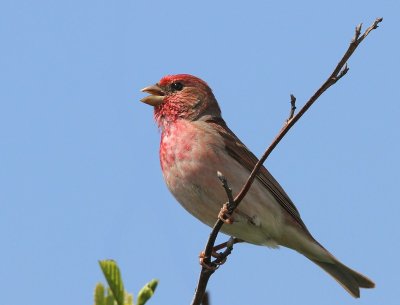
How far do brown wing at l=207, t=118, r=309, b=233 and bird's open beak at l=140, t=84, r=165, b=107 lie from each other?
1.04m

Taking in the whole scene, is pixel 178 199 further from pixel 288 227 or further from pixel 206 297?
pixel 206 297

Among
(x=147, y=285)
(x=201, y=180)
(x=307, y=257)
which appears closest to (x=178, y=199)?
(x=201, y=180)

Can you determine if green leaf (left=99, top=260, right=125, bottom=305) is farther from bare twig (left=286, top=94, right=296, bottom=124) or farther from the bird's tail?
the bird's tail

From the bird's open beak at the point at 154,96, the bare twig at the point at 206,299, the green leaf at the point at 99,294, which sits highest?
the bird's open beak at the point at 154,96

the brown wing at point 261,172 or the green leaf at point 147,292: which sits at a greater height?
the brown wing at point 261,172

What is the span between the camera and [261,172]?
7898 mm

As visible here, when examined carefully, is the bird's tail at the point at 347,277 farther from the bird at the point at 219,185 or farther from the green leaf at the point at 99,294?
the green leaf at the point at 99,294

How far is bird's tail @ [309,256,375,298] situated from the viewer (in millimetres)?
8164

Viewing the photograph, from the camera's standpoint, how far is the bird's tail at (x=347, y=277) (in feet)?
26.8

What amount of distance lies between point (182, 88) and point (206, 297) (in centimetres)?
562

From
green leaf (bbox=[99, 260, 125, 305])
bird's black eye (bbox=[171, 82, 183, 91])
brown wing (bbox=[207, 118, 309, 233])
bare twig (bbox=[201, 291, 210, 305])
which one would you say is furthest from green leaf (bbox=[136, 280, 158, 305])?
bird's black eye (bbox=[171, 82, 183, 91])

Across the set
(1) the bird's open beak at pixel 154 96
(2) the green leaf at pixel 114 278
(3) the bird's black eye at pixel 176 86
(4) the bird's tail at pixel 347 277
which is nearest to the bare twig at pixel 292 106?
(2) the green leaf at pixel 114 278

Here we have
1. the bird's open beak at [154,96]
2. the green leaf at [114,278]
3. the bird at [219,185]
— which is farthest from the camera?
the bird's open beak at [154,96]

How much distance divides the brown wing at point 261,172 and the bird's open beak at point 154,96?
40.8 inches
